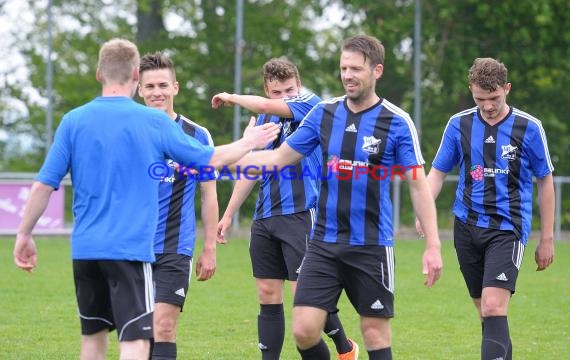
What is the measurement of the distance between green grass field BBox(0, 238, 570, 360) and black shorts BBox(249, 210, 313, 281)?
779mm

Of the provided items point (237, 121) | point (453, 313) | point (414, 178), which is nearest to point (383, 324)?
point (414, 178)

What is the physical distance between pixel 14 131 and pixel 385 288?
15597mm

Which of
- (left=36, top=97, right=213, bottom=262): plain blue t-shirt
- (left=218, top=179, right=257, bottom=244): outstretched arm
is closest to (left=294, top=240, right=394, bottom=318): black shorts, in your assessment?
(left=36, top=97, right=213, bottom=262): plain blue t-shirt

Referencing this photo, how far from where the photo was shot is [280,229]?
6859mm

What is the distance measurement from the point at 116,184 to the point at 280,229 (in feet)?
7.69

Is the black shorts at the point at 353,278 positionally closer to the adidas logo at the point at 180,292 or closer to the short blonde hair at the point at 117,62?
the adidas logo at the point at 180,292

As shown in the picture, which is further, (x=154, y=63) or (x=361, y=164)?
(x=154, y=63)

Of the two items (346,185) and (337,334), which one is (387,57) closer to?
(337,334)

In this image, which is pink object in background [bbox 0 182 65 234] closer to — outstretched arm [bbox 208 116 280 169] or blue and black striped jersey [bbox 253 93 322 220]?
blue and black striped jersey [bbox 253 93 322 220]

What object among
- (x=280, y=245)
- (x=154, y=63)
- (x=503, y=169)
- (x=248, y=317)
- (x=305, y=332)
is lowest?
(x=248, y=317)

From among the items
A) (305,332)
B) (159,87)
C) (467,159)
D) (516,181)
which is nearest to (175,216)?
(159,87)

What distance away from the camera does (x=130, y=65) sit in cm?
470

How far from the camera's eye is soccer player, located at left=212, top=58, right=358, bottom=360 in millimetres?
6727

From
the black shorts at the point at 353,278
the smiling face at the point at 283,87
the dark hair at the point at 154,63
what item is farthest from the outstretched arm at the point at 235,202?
the black shorts at the point at 353,278
